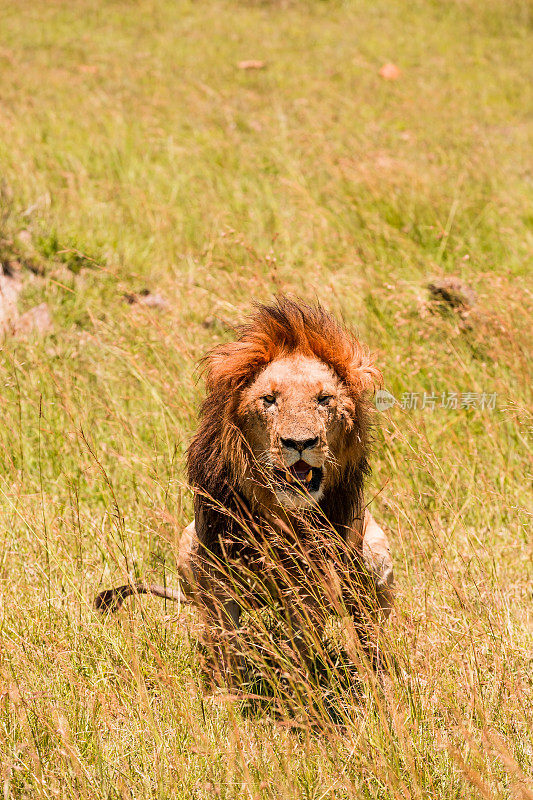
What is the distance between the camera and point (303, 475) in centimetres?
236

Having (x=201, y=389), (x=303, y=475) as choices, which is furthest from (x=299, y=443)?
(x=201, y=389)

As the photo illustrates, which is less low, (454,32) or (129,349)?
(454,32)

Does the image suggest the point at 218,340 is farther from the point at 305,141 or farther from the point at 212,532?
the point at 305,141

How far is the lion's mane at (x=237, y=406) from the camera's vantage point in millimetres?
2459

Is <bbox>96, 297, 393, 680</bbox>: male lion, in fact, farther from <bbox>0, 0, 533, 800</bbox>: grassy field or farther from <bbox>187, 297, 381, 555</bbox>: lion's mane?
<bbox>0, 0, 533, 800</bbox>: grassy field

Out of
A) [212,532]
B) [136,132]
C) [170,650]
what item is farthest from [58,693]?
[136,132]

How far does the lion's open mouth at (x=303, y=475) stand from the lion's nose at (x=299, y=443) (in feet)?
0.28

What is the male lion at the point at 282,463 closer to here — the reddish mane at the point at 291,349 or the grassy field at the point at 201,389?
the reddish mane at the point at 291,349

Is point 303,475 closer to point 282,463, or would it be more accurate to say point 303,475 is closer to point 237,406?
point 282,463

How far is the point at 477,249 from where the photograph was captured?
5.58 metres

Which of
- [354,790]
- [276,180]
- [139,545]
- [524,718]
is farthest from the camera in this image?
[276,180]

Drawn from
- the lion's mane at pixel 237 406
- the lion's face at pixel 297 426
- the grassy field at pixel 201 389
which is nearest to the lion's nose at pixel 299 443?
the lion's face at pixel 297 426

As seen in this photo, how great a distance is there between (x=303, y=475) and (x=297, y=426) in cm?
A: 20

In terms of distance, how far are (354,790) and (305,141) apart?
666cm
